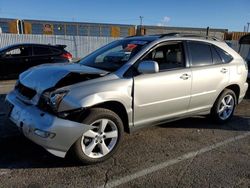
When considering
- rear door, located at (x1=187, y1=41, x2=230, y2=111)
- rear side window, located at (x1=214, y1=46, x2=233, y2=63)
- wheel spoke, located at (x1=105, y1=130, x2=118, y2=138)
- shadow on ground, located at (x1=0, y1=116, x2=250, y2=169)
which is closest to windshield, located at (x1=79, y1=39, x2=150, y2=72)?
wheel spoke, located at (x1=105, y1=130, x2=118, y2=138)

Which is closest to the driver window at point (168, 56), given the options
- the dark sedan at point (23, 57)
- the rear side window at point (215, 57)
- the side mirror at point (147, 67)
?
the side mirror at point (147, 67)

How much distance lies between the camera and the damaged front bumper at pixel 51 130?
11.5ft

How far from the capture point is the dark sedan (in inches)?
412

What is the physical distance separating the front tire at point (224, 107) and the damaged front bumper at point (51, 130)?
9.69ft

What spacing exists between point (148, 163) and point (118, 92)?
3.44 ft

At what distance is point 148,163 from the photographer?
400cm

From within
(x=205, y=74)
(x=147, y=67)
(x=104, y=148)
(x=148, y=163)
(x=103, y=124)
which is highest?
(x=147, y=67)

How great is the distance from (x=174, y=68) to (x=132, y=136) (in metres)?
1.34

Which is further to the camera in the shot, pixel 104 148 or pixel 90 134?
pixel 104 148

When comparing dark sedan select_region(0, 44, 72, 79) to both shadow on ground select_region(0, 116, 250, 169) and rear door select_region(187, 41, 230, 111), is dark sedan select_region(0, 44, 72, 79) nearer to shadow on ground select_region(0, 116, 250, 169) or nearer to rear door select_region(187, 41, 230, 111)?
shadow on ground select_region(0, 116, 250, 169)

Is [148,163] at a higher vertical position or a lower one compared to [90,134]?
lower

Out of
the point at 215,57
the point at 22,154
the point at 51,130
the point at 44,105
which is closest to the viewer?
the point at 51,130

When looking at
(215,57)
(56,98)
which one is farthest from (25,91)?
(215,57)

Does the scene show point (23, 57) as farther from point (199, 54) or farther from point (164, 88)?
point (164, 88)
